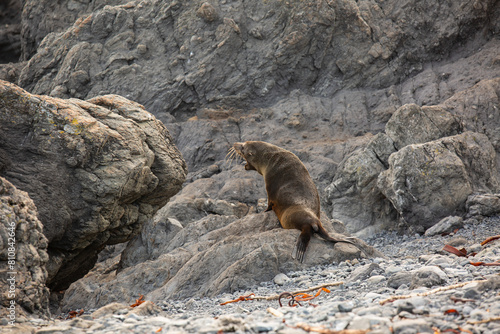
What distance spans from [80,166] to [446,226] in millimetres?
6805

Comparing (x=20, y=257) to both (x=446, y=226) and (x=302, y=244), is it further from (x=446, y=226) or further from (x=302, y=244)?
(x=446, y=226)

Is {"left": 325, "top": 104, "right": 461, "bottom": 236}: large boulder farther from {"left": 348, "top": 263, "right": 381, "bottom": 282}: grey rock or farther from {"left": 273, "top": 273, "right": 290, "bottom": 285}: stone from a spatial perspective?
{"left": 348, "top": 263, "right": 381, "bottom": 282}: grey rock

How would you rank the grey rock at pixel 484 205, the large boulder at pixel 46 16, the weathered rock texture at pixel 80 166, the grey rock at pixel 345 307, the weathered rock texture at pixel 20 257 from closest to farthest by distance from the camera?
the grey rock at pixel 345 307 < the weathered rock texture at pixel 20 257 < the weathered rock texture at pixel 80 166 < the grey rock at pixel 484 205 < the large boulder at pixel 46 16

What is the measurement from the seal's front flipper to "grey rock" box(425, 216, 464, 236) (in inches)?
154

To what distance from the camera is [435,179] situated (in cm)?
1005

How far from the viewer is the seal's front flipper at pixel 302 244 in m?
6.25

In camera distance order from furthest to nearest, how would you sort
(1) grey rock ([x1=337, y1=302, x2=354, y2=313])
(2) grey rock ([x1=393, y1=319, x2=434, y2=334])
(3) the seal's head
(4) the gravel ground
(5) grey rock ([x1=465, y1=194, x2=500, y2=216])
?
(5) grey rock ([x1=465, y1=194, x2=500, y2=216]) → (3) the seal's head → (1) grey rock ([x1=337, y1=302, x2=354, y2=313]) → (4) the gravel ground → (2) grey rock ([x1=393, y1=319, x2=434, y2=334])

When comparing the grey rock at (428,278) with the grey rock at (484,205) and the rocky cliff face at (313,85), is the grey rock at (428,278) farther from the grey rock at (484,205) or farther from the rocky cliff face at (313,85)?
the rocky cliff face at (313,85)

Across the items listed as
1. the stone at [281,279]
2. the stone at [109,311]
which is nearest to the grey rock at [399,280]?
the stone at [281,279]

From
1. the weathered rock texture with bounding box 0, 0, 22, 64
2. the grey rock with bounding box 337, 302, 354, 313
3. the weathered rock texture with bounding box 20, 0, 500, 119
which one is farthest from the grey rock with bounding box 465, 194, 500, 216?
the weathered rock texture with bounding box 0, 0, 22, 64

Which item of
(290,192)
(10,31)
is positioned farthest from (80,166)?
(10,31)

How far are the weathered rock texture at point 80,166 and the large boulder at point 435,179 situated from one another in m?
4.86

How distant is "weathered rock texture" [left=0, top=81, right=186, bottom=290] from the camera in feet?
22.7

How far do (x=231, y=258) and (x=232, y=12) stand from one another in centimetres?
1190
